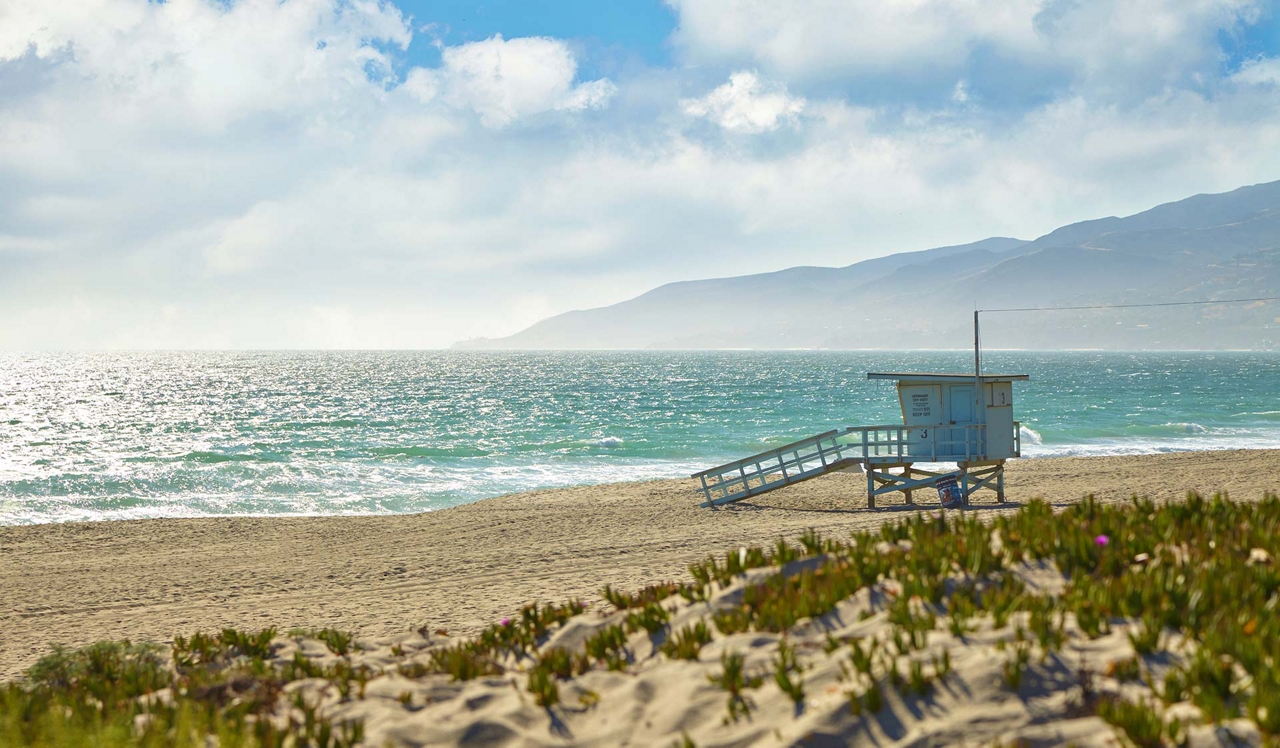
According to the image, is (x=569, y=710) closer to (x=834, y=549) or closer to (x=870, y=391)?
(x=834, y=549)

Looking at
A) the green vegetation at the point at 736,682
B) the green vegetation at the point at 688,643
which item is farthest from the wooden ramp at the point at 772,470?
the green vegetation at the point at 736,682

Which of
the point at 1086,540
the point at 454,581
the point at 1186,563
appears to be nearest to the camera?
the point at 1186,563

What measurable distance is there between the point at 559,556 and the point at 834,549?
8.62 m

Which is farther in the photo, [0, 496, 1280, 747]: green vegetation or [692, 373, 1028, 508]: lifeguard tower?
[692, 373, 1028, 508]: lifeguard tower

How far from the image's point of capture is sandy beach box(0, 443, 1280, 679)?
12.0m

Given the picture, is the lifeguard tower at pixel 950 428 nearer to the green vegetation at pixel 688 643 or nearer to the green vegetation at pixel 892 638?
the green vegetation at pixel 892 638

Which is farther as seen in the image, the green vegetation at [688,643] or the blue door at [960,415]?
the blue door at [960,415]

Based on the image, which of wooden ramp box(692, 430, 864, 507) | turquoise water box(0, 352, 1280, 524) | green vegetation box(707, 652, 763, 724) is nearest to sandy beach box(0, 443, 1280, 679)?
wooden ramp box(692, 430, 864, 507)

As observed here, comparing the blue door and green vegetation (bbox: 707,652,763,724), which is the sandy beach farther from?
green vegetation (bbox: 707,652,763,724)

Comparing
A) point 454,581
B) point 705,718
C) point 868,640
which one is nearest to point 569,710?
point 705,718

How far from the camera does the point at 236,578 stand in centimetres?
1498

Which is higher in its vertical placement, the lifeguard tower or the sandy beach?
the lifeguard tower

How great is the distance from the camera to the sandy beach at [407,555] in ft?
39.2

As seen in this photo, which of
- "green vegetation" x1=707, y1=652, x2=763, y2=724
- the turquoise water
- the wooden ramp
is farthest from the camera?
the turquoise water
